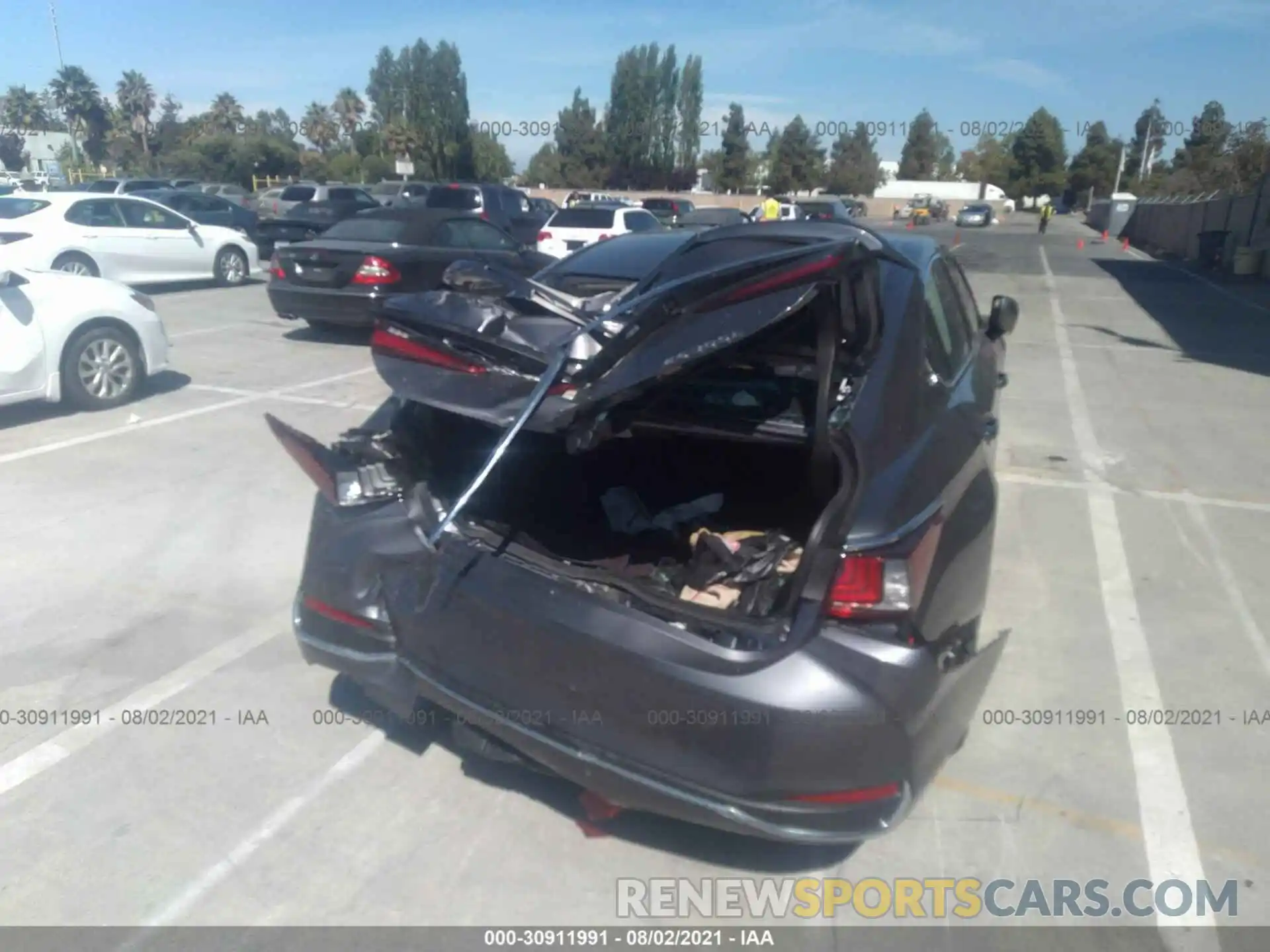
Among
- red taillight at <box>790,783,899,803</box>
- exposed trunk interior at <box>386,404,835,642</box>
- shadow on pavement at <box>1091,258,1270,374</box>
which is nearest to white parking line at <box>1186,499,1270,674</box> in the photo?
exposed trunk interior at <box>386,404,835,642</box>

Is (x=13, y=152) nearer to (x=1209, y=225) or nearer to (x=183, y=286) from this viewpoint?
(x=183, y=286)

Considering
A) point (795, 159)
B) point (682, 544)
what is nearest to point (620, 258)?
point (682, 544)

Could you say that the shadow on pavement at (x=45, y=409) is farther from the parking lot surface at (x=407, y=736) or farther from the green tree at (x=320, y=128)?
the green tree at (x=320, y=128)

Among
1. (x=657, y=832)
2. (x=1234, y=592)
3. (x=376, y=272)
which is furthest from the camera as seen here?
(x=376, y=272)

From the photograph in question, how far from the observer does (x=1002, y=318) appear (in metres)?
5.51

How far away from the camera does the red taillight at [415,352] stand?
3.19m

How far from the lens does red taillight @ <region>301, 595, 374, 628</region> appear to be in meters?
3.23

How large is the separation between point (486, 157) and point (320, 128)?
3507 centimetres

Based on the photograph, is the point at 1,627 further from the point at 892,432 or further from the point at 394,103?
the point at 394,103

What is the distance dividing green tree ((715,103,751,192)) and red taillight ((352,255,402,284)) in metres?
60.2

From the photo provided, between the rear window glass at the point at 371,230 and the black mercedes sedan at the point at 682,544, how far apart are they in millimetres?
8549

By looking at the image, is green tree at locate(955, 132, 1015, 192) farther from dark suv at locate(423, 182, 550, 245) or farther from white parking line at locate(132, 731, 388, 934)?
white parking line at locate(132, 731, 388, 934)

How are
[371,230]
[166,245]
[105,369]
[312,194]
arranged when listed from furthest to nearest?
[312,194]
[166,245]
[371,230]
[105,369]

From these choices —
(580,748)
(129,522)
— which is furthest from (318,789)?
(129,522)
